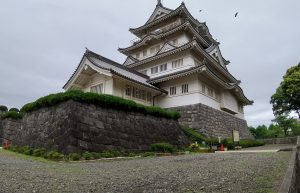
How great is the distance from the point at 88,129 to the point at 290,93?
24361 mm

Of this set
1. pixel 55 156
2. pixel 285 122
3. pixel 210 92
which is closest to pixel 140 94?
pixel 210 92

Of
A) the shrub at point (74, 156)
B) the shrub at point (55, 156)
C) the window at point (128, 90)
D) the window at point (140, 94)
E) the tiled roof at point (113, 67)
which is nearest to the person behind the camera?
the shrub at point (74, 156)

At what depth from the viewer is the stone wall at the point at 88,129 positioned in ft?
42.8

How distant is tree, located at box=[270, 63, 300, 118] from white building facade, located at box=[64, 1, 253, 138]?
4321 mm

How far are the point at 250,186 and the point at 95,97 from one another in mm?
11064

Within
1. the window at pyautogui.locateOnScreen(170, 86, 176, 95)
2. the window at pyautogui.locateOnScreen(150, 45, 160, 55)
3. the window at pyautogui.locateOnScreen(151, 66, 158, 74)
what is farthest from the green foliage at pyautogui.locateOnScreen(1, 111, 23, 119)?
the window at pyautogui.locateOnScreen(150, 45, 160, 55)

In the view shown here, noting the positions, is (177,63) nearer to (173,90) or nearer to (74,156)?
(173,90)

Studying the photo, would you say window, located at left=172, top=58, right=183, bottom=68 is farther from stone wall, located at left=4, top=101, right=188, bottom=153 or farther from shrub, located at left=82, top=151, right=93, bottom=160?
shrub, located at left=82, top=151, right=93, bottom=160

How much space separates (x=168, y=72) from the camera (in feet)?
91.9

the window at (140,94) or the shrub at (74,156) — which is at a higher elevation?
the window at (140,94)

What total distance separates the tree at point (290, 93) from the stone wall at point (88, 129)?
17.4 m

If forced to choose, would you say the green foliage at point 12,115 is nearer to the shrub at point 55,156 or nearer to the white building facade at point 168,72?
the white building facade at point 168,72

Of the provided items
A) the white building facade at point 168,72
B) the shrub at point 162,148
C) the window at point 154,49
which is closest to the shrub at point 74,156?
the shrub at point 162,148

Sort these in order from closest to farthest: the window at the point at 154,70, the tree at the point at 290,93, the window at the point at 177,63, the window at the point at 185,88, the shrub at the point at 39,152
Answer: the shrub at the point at 39,152, the window at the point at 185,88, the window at the point at 177,63, the tree at the point at 290,93, the window at the point at 154,70
